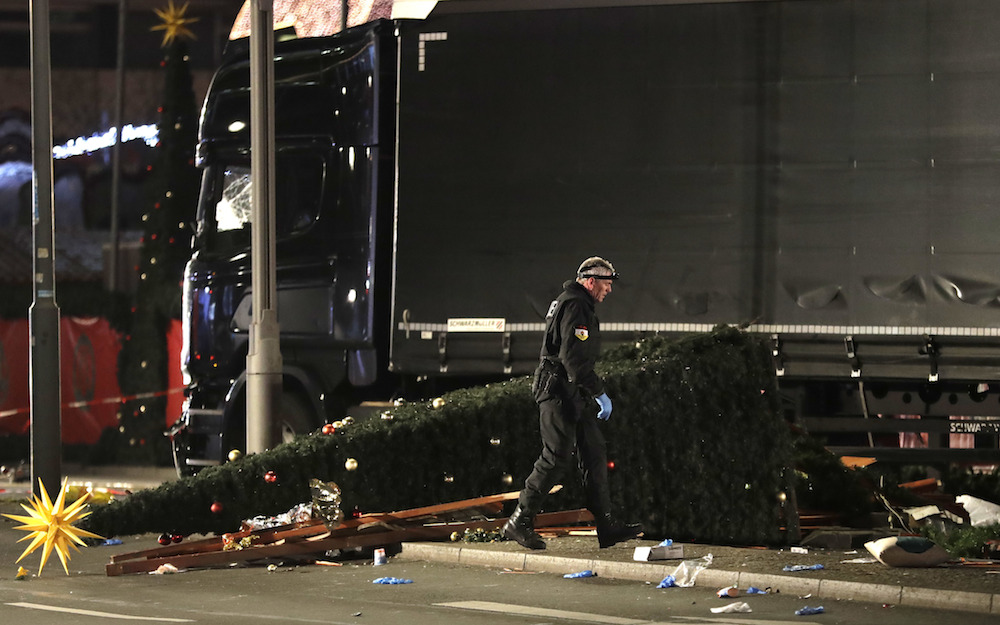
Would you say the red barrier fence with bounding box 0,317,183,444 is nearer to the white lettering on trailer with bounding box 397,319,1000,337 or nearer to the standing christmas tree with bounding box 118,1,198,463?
the standing christmas tree with bounding box 118,1,198,463

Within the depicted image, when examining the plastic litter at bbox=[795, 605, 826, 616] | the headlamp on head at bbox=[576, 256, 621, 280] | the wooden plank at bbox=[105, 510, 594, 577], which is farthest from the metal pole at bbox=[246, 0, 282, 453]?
the plastic litter at bbox=[795, 605, 826, 616]

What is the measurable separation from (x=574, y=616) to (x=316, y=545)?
316 cm

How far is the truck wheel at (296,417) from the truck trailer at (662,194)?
1.2 inches

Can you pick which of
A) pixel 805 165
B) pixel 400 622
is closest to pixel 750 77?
pixel 805 165

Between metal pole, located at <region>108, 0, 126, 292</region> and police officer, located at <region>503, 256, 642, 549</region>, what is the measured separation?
16.7m

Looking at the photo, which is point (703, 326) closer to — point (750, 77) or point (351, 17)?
point (750, 77)

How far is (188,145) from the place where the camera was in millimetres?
25188

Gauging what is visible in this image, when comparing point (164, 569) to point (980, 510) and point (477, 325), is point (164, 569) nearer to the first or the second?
point (477, 325)

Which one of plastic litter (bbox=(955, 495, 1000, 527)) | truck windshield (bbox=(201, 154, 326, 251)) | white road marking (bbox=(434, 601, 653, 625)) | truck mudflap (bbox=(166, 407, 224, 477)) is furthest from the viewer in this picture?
truck mudflap (bbox=(166, 407, 224, 477))

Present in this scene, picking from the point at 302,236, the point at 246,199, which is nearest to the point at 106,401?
the point at 246,199

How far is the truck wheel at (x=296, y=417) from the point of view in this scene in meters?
15.6

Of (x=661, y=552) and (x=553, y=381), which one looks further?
(x=553, y=381)

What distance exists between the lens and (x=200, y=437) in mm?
16297

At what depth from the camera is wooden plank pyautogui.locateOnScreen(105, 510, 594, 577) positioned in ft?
35.4
